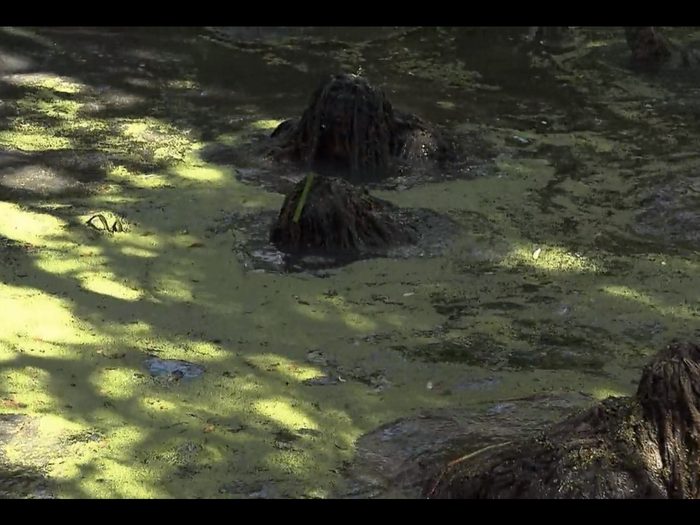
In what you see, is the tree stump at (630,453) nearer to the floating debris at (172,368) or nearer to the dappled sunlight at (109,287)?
the floating debris at (172,368)

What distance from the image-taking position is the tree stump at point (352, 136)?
653cm

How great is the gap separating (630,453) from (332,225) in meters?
2.42

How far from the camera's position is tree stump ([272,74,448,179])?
257 inches

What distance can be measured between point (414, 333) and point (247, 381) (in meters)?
0.75

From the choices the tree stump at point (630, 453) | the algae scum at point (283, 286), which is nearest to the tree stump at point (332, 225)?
the algae scum at point (283, 286)

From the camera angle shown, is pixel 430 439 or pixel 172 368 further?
pixel 172 368

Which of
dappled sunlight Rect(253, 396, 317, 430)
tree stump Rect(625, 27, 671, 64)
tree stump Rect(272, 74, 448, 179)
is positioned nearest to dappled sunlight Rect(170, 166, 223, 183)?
tree stump Rect(272, 74, 448, 179)

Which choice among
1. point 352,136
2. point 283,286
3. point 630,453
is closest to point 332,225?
point 283,286

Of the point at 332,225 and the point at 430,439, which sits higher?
the point at 332,225

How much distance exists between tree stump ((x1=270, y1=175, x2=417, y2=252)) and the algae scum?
172mm

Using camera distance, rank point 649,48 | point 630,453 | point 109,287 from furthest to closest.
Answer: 1. point 649,48
2. point 109,287
3. point 630,453

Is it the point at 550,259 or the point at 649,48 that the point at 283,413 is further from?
the point at 649,48

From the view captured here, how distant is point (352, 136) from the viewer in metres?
6.55

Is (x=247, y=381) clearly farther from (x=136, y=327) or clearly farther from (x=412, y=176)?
(x=412, y=176)
